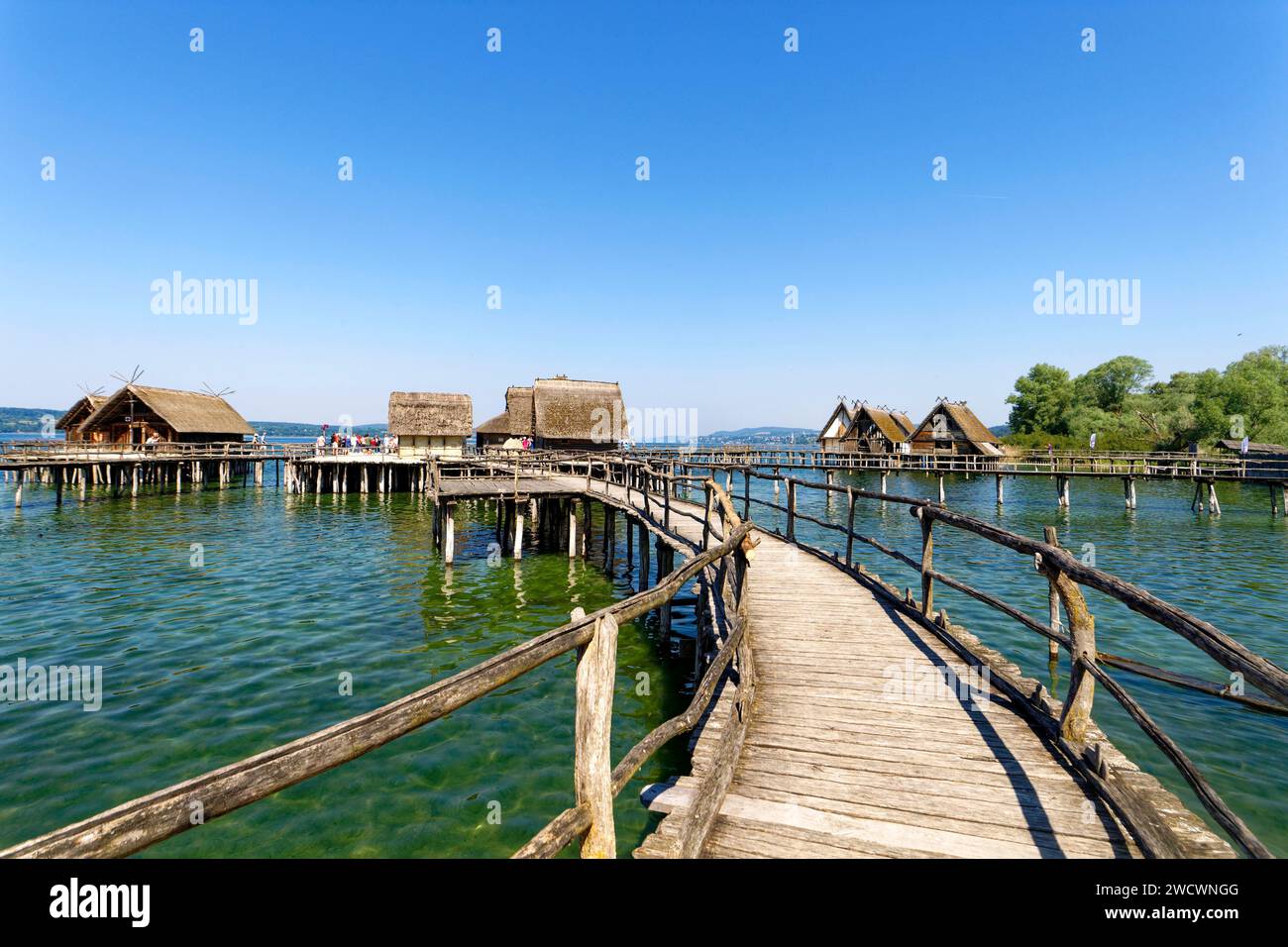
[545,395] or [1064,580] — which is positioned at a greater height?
[545,395]

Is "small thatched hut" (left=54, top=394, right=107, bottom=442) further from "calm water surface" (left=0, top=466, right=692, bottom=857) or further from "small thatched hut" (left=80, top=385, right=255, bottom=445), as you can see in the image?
"calm water surface" (left=0, top=466, right=692, bottom=857)

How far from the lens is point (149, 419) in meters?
40.6

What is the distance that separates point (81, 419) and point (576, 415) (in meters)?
38.4

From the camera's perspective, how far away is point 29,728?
26.0 feet

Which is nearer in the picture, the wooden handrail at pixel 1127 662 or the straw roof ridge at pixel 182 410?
the wooden handrail at pixel 1127 662

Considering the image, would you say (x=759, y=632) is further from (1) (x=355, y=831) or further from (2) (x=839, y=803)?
(1) (x=355, y=831)

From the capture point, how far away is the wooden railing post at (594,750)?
2.46 m

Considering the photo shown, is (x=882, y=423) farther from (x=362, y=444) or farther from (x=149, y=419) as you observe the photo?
(x=149, y=419)

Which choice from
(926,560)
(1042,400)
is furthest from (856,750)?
(1042,400)

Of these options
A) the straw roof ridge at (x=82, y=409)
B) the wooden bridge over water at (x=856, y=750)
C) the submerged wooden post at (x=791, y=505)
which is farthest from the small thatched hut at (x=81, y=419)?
the wooden bridge over water at (x=856, y=750)
